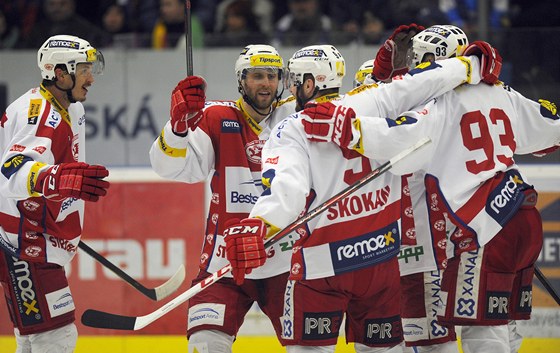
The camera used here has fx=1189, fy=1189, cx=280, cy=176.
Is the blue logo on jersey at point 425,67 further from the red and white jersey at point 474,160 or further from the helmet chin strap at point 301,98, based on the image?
the helmet chin strap at point 301,98

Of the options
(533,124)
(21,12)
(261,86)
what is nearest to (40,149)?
(261,86)

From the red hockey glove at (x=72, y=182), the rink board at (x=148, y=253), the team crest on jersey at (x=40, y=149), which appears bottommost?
the rink board at (x=148, y=253)

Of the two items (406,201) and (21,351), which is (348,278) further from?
(21,351)

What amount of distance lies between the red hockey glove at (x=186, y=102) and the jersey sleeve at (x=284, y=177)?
372 millimetres

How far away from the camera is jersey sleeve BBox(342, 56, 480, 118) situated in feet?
13.1

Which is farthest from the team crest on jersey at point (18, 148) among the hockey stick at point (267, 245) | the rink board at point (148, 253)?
the rink board at point (148, 253)

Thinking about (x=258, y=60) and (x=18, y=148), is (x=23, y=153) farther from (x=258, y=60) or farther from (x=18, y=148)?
(x=258, y=60)

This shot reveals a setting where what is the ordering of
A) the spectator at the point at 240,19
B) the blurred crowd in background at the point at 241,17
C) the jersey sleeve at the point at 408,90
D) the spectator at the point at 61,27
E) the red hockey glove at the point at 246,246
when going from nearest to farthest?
the red hockey glove at the point at 246,246
the jersey sleeve at the point at 408,90
the spectator at the point at 61,27
the blurred crowd in background at the point at 241,17
the spectator at the point at 240,19

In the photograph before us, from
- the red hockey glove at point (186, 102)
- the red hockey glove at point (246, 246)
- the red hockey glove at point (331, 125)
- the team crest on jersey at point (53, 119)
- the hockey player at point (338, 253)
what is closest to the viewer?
the red hockey glove at point (246, 246)

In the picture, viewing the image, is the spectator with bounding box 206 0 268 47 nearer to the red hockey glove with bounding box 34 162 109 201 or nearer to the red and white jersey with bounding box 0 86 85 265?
the red and white jersey with bounding box 0 86 85 265

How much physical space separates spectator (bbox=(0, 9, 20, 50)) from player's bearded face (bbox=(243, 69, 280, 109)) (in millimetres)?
2757

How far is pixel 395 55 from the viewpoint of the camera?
4.70 m

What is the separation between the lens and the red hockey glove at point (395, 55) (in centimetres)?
469

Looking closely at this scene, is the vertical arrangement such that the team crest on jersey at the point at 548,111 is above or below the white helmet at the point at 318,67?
below
